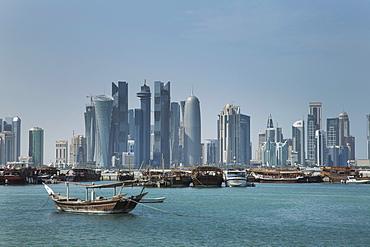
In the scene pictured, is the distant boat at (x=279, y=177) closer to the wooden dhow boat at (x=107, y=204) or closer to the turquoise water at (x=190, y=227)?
the turquoise water at (x=190, y=227)

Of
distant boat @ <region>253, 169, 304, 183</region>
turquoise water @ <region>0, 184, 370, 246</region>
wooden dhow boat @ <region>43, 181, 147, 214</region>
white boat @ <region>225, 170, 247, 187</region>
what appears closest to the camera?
turquoise water @ <region>0, 184, 370, 246</region>

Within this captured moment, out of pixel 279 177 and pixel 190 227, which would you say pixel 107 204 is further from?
pixel 279 177

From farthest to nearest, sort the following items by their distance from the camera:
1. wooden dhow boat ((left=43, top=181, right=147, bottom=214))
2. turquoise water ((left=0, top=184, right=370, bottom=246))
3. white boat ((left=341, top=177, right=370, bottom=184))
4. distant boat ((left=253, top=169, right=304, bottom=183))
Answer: distant boat ((left=253, top=169, right=304, bottom=183)), white boat ((left=341, top=177, right=370, bottom=184)), wooden dhow boat ((left=43, top=181, right=147, bottom=214)), turquoise water ((left=0, top=184, right=370, bottom=246))

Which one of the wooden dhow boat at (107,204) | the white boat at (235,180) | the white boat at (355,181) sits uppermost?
the wooden dhow boat at (107,204)

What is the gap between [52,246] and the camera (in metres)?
47.8

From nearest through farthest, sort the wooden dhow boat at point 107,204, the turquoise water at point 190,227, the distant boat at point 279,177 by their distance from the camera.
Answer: the turquoise water at point 190,227 < the wooden dhow boat at point 107,204 < the distant boat at point 279,177

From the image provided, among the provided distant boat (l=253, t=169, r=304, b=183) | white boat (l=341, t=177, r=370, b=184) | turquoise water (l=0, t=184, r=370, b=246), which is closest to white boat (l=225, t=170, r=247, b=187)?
distant boat (l=253, t=169, r=304, b=183)

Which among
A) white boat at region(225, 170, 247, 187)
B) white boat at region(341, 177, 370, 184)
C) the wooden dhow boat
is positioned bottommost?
white boat at region(341, 177, 370, 184)

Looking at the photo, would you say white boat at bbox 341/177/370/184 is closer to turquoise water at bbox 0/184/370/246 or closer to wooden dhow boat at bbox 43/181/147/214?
turquoise water at bbox 0/184/370/246

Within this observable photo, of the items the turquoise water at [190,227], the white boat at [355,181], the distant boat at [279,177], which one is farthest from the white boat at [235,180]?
the turquoise water at [190,227]

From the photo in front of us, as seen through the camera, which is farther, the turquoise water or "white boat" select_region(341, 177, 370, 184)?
"white boat" select_region(341, 177, 370, 184)

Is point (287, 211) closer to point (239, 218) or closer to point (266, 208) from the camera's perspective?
point (266, 208)

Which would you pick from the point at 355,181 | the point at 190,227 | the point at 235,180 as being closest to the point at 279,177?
the point at 355,181

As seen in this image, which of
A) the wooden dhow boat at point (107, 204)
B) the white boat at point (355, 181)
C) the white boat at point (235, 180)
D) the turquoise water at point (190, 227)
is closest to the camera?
the turquoise water at point (190, 227)
